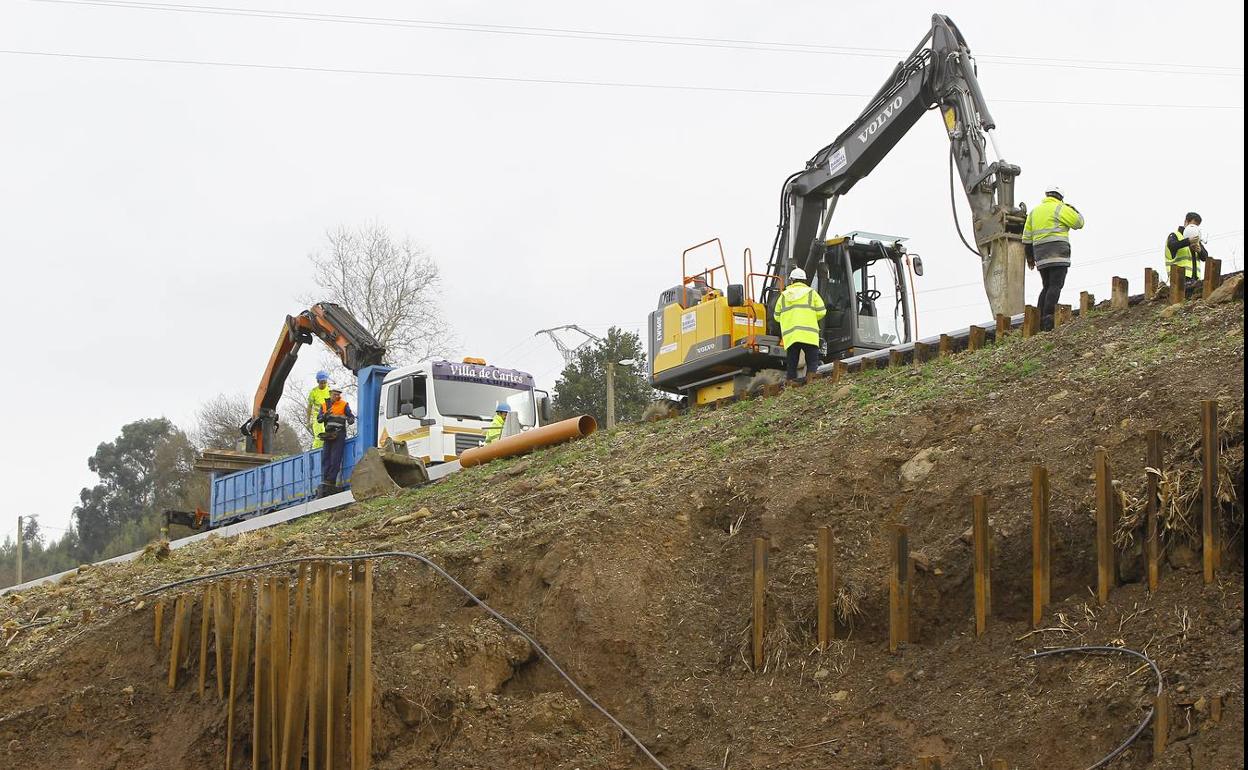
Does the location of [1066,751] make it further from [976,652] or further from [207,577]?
[207,577]

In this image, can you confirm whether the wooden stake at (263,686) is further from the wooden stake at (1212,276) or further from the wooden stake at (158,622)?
the wooden stake at (1212,276)

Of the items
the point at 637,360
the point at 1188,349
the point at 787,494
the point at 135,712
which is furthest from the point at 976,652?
the point at 637,360

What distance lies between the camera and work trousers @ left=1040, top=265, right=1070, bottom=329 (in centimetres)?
1272

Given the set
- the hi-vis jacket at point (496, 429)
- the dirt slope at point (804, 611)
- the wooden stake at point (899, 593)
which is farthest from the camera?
the hi-vis jacket at point (496, 429)

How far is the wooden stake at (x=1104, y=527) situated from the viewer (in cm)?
689

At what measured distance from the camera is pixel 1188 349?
962 centimetres

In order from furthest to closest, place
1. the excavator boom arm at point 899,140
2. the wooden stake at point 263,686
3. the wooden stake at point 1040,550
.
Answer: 1. the excavator boom arm at point 899,140
2. the wooden stake at point 263,686
3. the wooden stake at point 1040,550

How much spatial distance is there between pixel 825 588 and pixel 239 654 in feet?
13.7

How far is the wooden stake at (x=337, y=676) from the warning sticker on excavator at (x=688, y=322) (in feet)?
29.1

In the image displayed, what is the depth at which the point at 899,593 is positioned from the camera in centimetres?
754

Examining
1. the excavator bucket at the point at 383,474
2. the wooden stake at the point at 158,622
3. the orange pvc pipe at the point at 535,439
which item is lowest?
the wooden stake at the point at 158,622

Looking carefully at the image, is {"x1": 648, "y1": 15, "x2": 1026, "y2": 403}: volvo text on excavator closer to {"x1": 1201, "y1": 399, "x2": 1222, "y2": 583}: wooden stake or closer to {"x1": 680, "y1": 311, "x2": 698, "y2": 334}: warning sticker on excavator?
{"x1": 680, "y1": 311, "x2": 698, "y2": 334}: warning sticker on excavator

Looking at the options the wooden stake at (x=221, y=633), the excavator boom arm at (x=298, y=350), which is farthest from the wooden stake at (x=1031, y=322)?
the excavator boom arm at (x=298, y=350)

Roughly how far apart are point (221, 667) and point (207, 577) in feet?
4.73
